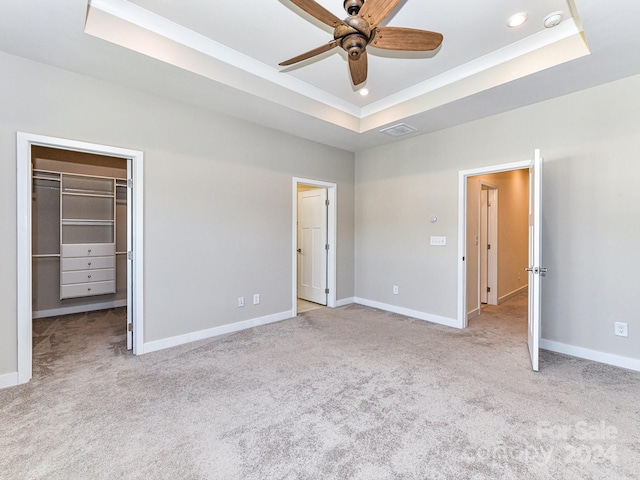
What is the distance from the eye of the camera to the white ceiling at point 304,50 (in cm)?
219

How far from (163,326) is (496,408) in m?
3.15

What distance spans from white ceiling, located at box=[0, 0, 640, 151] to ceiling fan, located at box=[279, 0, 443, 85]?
0.37 metres

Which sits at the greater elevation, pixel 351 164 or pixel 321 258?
pixel 351 164

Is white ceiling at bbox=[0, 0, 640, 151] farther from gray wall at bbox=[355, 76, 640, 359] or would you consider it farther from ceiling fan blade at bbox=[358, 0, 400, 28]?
ceiling fan blade at bbox=[358, 0, 400, 28]

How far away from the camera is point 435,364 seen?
2.86 m

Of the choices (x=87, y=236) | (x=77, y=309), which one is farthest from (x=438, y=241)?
(x=77, y=309)

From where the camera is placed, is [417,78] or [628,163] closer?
[628,163]

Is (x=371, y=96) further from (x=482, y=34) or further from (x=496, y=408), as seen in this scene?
(x=496, y=408)

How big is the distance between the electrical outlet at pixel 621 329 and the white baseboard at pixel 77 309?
6525mm

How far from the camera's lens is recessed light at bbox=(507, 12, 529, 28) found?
2.33 meters

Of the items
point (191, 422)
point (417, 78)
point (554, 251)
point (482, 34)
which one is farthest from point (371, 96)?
point (191, 422)

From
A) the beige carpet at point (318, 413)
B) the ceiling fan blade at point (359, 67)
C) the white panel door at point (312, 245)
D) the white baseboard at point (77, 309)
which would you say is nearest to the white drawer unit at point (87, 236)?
the white baseboard at point (77, 309)

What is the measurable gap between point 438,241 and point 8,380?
4.66m

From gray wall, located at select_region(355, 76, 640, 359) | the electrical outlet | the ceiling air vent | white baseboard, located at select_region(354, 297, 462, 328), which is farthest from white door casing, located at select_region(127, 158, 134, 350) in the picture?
the electrical outlet
